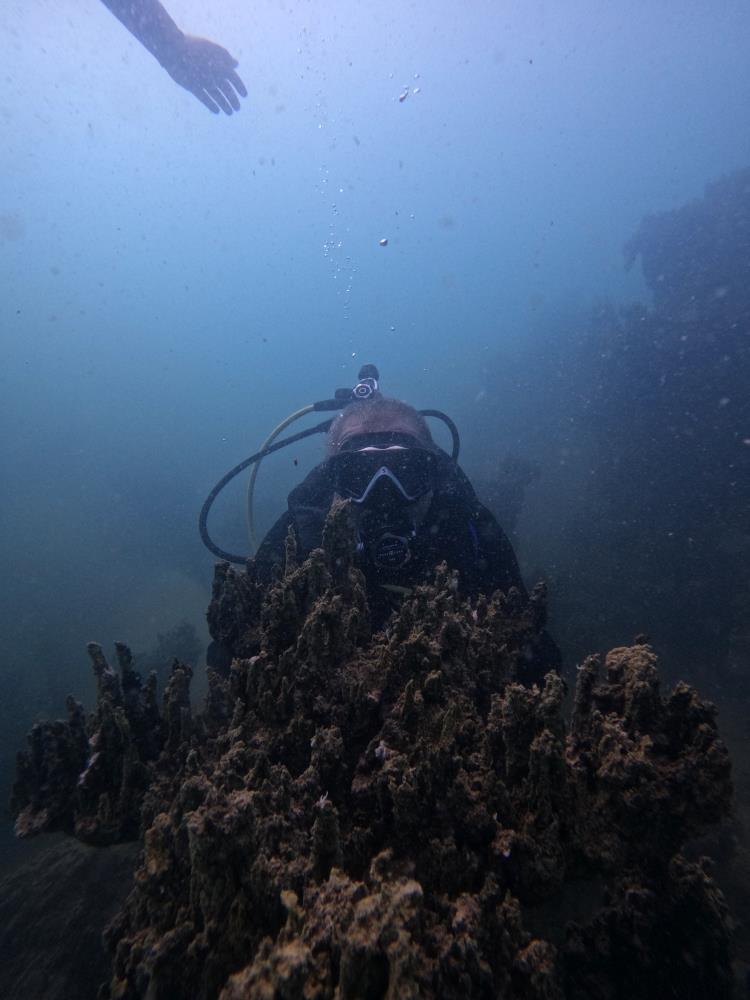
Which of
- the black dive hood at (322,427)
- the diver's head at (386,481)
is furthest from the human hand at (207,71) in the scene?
the diver's head at (386,481)

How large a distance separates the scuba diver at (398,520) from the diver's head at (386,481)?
11mm

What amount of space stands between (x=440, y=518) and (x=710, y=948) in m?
3.56

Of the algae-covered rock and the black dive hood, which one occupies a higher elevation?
the black dive hood

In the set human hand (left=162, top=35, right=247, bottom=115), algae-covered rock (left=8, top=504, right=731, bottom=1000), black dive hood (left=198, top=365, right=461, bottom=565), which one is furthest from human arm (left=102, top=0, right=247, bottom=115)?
algae-covered rock (left=8, top=504, right=731, bottom=1000)

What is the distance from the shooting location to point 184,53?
27.4ft

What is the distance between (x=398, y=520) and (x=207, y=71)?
32.7ft

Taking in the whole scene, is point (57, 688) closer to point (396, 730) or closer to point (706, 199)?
point (396, 730)

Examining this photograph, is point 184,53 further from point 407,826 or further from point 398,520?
point 407,826

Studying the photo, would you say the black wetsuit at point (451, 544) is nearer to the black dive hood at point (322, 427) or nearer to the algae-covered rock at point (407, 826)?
the black dive hood at point (322, 427)

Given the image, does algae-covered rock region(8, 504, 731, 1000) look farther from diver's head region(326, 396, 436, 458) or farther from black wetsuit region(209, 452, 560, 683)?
diver's head region(326, 396, 436, 458)

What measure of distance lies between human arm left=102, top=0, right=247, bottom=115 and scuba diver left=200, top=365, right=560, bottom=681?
27.6 ft

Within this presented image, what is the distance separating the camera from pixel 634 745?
1.95 meters

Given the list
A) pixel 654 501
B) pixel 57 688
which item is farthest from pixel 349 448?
pixel 57 688

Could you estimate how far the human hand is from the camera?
8.38 m
